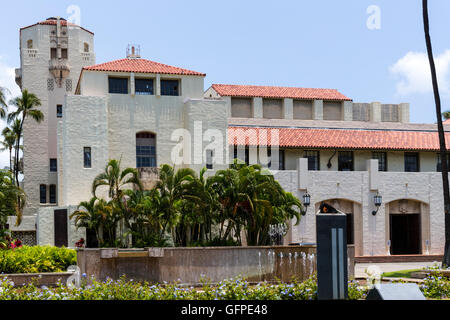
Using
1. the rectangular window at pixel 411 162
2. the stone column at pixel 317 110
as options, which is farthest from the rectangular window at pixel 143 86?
the rectangular window at pixel 411 162

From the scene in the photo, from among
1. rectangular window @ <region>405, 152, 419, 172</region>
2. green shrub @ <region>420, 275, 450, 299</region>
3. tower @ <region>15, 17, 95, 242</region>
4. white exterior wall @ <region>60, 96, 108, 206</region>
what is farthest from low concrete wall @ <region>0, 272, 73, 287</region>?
tower @ <region>15, 17, 95, 242</region>

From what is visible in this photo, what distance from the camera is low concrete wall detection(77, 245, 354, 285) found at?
21875 millimetres

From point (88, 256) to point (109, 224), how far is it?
11.3 metres

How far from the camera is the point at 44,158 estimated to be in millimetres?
52438

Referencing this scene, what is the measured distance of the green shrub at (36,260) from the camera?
22.2 metres

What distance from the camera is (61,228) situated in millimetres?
36125

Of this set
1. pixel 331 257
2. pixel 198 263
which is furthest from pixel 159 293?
pixel 198 263

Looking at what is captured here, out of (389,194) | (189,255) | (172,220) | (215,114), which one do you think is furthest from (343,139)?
(189,255)

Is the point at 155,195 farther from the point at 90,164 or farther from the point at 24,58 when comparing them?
the point at 24,58

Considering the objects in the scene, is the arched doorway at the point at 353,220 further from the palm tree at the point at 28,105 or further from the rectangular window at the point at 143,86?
the palm tree at the point at 28,105

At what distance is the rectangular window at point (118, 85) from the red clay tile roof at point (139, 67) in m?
0.71

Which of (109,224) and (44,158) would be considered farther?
(44,158)
